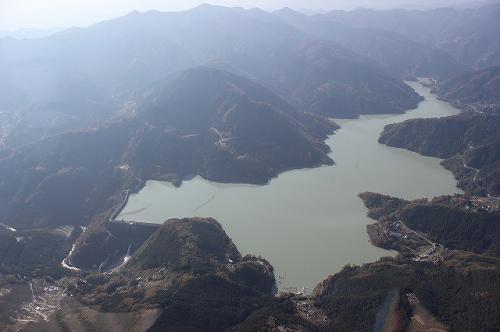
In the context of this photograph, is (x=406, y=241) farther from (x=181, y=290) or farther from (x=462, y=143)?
(x=462, y=143)

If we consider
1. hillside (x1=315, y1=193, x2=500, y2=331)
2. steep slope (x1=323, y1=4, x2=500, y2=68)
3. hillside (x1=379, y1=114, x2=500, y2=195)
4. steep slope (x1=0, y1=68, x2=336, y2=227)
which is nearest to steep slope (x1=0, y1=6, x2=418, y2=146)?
steep slope (x1=0, y1=68, x2=336, y2=227)

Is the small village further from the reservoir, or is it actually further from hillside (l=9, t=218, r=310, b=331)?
hillside (l=9, t=218, r=310, b=331)

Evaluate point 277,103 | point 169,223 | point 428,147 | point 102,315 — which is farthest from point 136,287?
point 277,103

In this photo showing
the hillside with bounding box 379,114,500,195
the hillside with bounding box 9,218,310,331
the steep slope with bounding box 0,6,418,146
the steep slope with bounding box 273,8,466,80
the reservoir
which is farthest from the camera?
the steep slope with bounding box 273,8,466,80

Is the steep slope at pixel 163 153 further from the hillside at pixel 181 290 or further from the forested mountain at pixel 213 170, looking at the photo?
the hillside at pixel 181 290

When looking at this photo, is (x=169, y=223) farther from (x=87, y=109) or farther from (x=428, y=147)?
(x=87, y=109)

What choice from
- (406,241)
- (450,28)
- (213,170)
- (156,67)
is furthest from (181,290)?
(450,28)
